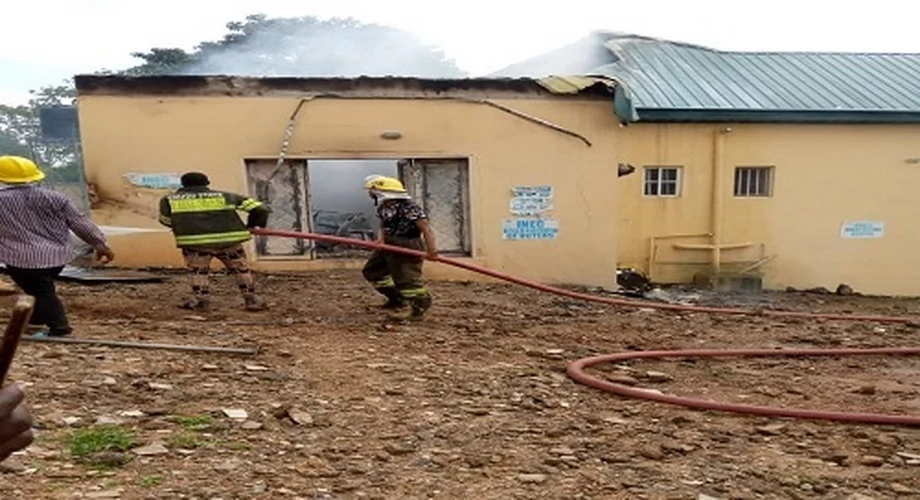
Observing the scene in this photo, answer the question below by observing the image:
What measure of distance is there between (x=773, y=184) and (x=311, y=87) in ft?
27.1

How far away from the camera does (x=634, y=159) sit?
39.0ft

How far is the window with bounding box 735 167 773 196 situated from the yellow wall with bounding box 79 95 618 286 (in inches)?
152

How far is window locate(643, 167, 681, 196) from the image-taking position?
476 inches

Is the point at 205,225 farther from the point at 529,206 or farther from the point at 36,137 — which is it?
the point at 36,137

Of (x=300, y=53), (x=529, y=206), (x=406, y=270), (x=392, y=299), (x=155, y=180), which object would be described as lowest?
(x=392, y=299)

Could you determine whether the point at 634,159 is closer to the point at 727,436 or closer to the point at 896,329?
the point at 896,329

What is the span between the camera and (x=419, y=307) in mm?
6398

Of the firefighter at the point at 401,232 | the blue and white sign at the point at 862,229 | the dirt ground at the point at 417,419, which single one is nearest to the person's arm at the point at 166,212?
the dirt ground at the point at 417,419

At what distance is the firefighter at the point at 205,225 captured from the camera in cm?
606

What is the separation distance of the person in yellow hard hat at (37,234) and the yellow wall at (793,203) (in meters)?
9.05

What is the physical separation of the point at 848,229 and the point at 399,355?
35.0 ft

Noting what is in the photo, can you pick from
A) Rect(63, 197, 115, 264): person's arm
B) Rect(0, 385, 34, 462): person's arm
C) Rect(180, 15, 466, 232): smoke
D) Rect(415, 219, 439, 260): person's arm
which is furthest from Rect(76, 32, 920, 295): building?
Rect(180, 15, 466, 232): smoke

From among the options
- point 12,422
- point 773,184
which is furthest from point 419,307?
point 773,184

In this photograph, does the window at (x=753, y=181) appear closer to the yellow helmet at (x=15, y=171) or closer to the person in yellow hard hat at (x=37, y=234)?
the person in yellow hard hat at (x=37, y=234)
